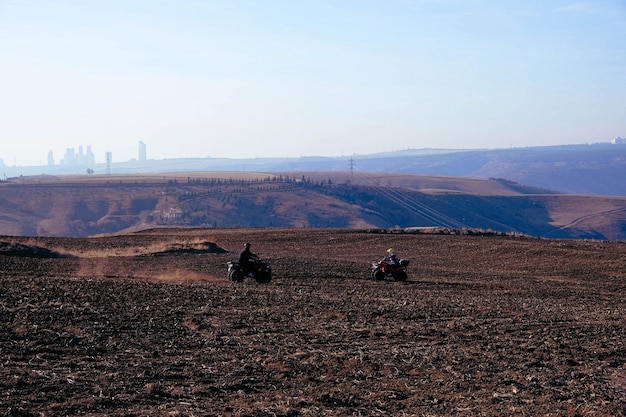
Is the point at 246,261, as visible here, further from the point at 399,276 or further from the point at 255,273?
the point at 399,276

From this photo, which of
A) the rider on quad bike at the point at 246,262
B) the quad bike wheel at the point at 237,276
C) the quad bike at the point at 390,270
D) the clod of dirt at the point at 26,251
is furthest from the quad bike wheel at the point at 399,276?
the clod of dirt at the point at 26,251

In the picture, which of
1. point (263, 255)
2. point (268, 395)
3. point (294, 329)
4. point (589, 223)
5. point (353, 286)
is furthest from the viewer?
point (589, 223)

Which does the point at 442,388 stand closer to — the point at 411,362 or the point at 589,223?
the point at 411,362

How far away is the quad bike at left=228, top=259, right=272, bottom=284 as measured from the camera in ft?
83.5

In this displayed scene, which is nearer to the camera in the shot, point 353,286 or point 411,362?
point 411,362

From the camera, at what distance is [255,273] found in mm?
25469

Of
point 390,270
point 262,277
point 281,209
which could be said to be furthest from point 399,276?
point 281,209

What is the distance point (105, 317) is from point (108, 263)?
17005 mm

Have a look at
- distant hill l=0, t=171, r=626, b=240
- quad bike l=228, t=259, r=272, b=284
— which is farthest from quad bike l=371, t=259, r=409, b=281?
distant hill l=0, t=171, r=626, b=240

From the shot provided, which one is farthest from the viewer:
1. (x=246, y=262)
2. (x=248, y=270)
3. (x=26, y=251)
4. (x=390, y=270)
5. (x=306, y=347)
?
(x=26, y=251)

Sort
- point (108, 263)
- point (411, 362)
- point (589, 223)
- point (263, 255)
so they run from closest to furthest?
point (411, 362) < point (108, 263) < point (263, 255) < point (589, 223)

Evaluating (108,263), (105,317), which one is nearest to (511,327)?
(105,317)

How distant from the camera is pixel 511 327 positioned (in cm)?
1584

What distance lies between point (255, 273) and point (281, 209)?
93.8 m
